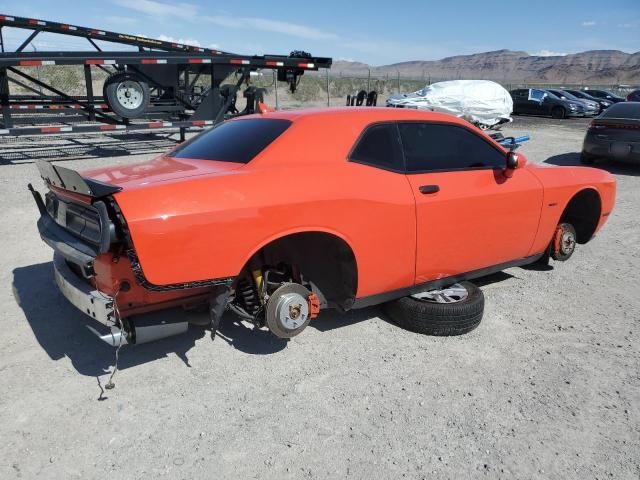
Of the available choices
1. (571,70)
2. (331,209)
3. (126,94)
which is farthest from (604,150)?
(571,70)

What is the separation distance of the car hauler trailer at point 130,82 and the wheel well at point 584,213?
7.98m


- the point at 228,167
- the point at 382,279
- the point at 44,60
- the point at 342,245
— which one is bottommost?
the point at 382,279

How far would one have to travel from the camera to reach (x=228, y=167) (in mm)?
3225

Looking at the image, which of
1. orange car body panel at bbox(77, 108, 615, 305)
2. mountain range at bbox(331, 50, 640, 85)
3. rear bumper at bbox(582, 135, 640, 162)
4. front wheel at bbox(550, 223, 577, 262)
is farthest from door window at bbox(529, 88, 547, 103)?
mountain range at bbox(331, 50, 640, 85)

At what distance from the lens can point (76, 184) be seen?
2.80 m

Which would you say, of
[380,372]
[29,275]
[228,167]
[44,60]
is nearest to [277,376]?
Answer: [380,372]

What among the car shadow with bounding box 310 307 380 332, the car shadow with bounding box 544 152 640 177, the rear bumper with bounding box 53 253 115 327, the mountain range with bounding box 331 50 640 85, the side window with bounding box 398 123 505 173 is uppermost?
the mountain range with bounding box 331 50 640 85

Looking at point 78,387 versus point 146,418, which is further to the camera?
point 78,387

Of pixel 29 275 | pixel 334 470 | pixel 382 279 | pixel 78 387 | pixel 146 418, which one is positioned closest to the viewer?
pixel 334 470

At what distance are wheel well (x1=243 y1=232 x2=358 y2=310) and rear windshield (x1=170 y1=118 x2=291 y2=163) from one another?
614mm

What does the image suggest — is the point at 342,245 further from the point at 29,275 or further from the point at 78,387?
the point at 29,275

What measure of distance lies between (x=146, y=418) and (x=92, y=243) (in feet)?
3.27

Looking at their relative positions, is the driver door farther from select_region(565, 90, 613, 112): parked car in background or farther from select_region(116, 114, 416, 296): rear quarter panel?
select_region(565, 90, 613, 112): parked car in background

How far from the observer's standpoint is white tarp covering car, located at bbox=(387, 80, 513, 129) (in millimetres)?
16297
